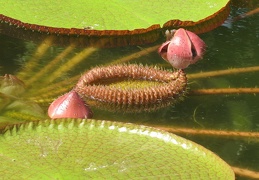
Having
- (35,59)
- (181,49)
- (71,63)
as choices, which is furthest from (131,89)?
(35,59)

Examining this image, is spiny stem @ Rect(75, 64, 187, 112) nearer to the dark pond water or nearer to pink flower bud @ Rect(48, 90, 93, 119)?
the dark pond water

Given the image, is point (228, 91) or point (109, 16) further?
point (109, 16)

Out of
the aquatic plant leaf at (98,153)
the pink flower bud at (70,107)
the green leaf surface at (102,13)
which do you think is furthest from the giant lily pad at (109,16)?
the aquatic plant leaf at (98,153)

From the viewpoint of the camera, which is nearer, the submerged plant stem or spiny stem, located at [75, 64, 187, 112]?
spiny stem, located at [75, 64, 187, 112]

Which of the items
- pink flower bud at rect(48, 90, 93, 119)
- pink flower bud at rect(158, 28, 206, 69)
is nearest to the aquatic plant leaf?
pink flower bud at rect(48, 90, 93, 119)

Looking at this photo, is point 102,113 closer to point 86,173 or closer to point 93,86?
point 93,86

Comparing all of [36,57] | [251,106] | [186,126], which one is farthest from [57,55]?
[251,106]

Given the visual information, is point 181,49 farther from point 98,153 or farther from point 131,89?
point 98,153
